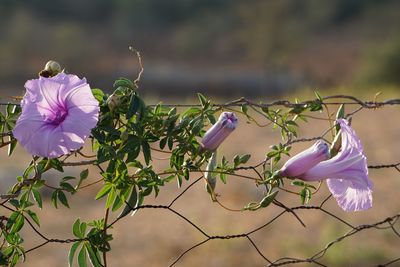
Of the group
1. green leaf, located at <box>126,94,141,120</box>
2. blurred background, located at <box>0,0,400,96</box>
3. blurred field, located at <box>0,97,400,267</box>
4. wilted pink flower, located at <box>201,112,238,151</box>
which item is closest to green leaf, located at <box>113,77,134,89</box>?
green leaf, located at <box>126,94,141,120</box>

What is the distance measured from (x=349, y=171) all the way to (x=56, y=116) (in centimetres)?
50

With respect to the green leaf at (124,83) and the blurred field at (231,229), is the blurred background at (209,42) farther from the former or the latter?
the green leaf at (124,83)

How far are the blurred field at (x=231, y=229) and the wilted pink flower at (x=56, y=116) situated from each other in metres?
3.02

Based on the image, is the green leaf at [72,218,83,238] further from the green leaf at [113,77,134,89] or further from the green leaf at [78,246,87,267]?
the green leaf at [113,77,134,89]

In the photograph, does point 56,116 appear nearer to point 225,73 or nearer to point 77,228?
point 77,228

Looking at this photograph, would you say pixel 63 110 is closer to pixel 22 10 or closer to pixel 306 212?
pixel 306 212

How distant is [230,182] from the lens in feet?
19.1

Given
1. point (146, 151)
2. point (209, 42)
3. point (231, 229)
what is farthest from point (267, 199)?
point (209, 42)

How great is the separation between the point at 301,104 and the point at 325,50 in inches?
974

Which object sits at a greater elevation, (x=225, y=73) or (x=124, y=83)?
(x=225, y=73)

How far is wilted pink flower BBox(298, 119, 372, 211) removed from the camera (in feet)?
4.08

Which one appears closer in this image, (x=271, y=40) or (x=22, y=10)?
(x=271, y=40)

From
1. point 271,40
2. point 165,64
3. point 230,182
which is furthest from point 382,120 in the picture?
point 165,64

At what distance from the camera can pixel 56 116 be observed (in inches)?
45.0
